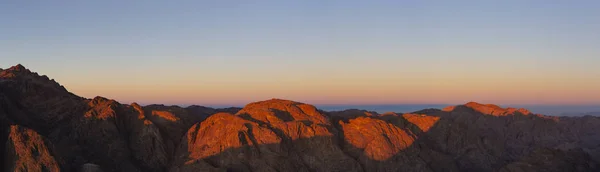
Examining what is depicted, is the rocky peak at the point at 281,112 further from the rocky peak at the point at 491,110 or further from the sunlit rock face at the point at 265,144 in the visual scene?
the rocky peak at the point at 491,110

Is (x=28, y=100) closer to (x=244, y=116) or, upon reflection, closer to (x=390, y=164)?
(x=244, y=116)

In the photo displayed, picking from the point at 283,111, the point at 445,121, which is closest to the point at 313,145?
the point at 283,111

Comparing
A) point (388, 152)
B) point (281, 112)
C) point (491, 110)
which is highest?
point (281, 112)

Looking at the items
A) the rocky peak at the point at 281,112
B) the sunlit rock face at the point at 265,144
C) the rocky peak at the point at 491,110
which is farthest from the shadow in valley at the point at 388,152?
the rocky peak at the point at 491,110

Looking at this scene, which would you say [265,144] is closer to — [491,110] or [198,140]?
[198,140]

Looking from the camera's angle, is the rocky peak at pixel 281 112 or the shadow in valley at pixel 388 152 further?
the rocky peak at pixel 281 112

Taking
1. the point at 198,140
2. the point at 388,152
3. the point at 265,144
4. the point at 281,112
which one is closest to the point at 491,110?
the point at 388,152

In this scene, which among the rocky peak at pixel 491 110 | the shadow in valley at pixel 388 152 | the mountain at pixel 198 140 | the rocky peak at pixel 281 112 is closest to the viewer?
the mountain at pixel 198 140

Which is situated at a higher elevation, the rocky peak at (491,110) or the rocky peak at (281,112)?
the rocky peak at (281,112)
